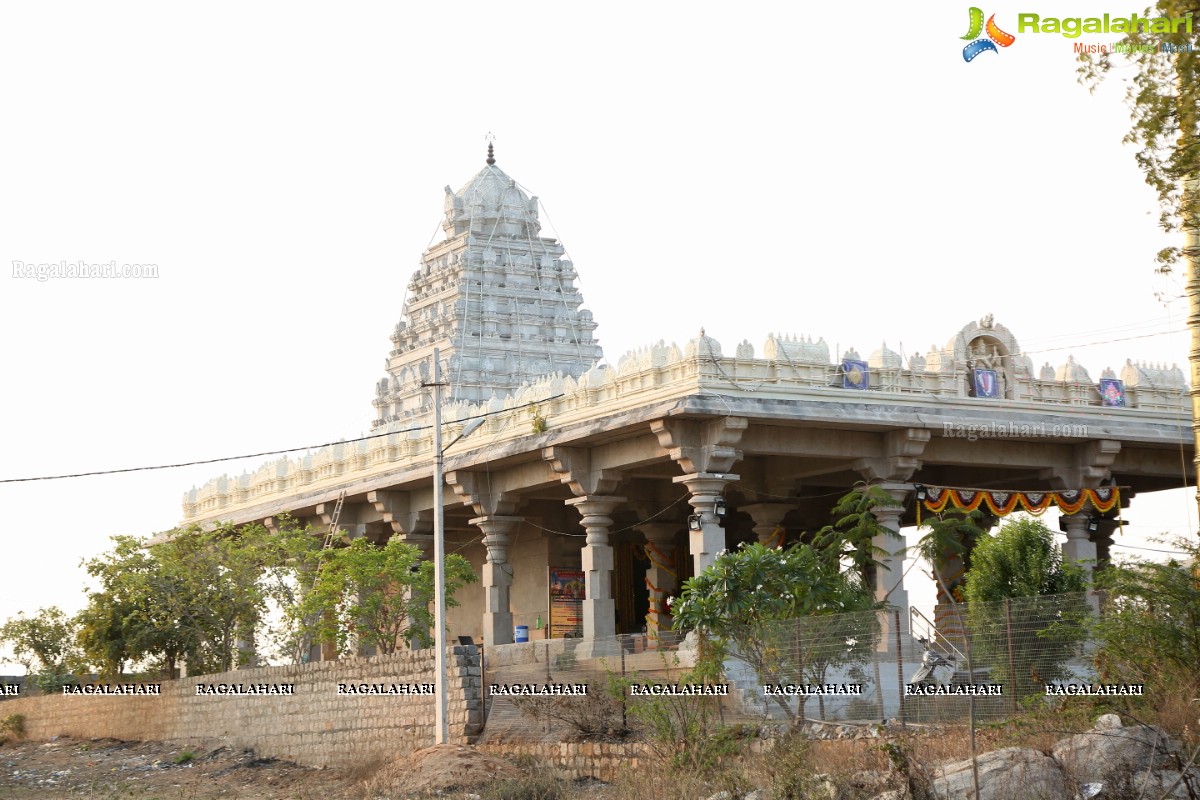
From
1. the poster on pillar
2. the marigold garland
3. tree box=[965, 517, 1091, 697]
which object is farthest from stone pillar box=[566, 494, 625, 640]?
tree box=[965, 517, 1091, 697]

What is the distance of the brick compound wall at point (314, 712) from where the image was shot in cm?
2684

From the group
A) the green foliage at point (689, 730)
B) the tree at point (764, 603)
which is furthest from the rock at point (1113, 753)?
the tree at point (764, 603)

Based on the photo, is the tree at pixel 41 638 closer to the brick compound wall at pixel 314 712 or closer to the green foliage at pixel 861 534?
the brick compound wall at pixel 314 712

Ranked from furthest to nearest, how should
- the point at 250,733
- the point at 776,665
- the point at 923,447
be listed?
the point at 250,733 < the point at 923,447 < the point at 776,665

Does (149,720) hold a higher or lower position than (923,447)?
lower

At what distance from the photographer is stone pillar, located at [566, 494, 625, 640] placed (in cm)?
3234

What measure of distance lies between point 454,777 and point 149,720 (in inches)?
630

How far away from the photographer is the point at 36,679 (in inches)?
1949

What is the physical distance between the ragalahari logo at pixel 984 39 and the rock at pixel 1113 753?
14.3 metres

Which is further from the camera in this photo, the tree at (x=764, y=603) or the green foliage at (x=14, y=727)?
the green foliage at (x=14, y=727)

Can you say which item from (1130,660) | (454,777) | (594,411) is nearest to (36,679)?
(594,411)

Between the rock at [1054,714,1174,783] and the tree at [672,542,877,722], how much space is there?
6.37 meters

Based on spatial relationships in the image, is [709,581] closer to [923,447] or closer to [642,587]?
[923,447]

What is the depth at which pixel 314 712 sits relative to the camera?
30.5 meters
